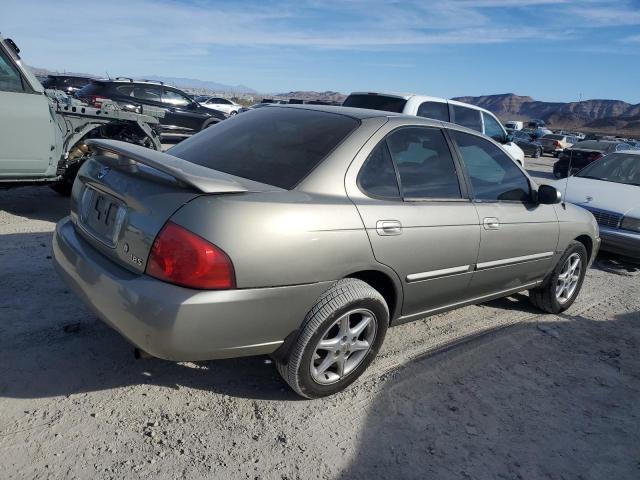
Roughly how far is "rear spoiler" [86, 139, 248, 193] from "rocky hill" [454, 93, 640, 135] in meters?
118

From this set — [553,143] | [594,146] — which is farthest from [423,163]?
[553,143]

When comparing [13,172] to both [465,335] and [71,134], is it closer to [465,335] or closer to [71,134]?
[71,134]

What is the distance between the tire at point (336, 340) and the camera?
108 inches

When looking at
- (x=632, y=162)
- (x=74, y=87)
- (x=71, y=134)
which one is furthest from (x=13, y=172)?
(x=74, y=87)

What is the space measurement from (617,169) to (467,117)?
258cm

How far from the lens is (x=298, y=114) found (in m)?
3.48

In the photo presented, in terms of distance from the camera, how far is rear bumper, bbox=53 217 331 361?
2.36m

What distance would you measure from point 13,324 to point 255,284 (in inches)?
77.8

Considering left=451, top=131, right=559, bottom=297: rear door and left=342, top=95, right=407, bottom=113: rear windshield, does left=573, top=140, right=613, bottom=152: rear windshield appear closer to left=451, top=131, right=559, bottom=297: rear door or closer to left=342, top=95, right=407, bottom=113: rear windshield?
left=342, top=95, right=407, bottom=113: rear windshield

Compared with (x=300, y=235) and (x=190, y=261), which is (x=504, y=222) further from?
(x=190, y=261)

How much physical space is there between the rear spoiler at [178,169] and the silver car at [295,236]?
11 mm

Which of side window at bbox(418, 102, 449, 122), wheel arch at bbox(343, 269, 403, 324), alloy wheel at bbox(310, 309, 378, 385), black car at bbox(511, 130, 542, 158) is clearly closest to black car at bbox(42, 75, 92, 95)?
side window at bbox(418, 102, 449, 122)

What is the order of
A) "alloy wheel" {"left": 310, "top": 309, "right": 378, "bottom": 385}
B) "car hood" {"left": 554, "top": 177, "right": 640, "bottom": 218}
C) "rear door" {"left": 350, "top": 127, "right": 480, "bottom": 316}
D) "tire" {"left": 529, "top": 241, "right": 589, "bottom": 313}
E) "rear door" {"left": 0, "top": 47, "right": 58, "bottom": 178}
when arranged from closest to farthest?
"alloy wheel" {"left": 310, "top": 309, "right": 378, "bottom": 385}
"rear door" {"left": 350, "top": 127, "right": 480, "bottom": 316}
"tire" {"left": 529, "top": 241, "right": 589, "bottom": 313}
"rear door" {"left": 0, "top": 47, "right": 58, "bottom": 178}
"car hood" {"left": 554, "top": 177, "right": 640, "bottom": 218}

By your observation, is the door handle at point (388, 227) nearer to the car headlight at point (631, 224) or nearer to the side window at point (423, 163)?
the side window at point (423, 163)
